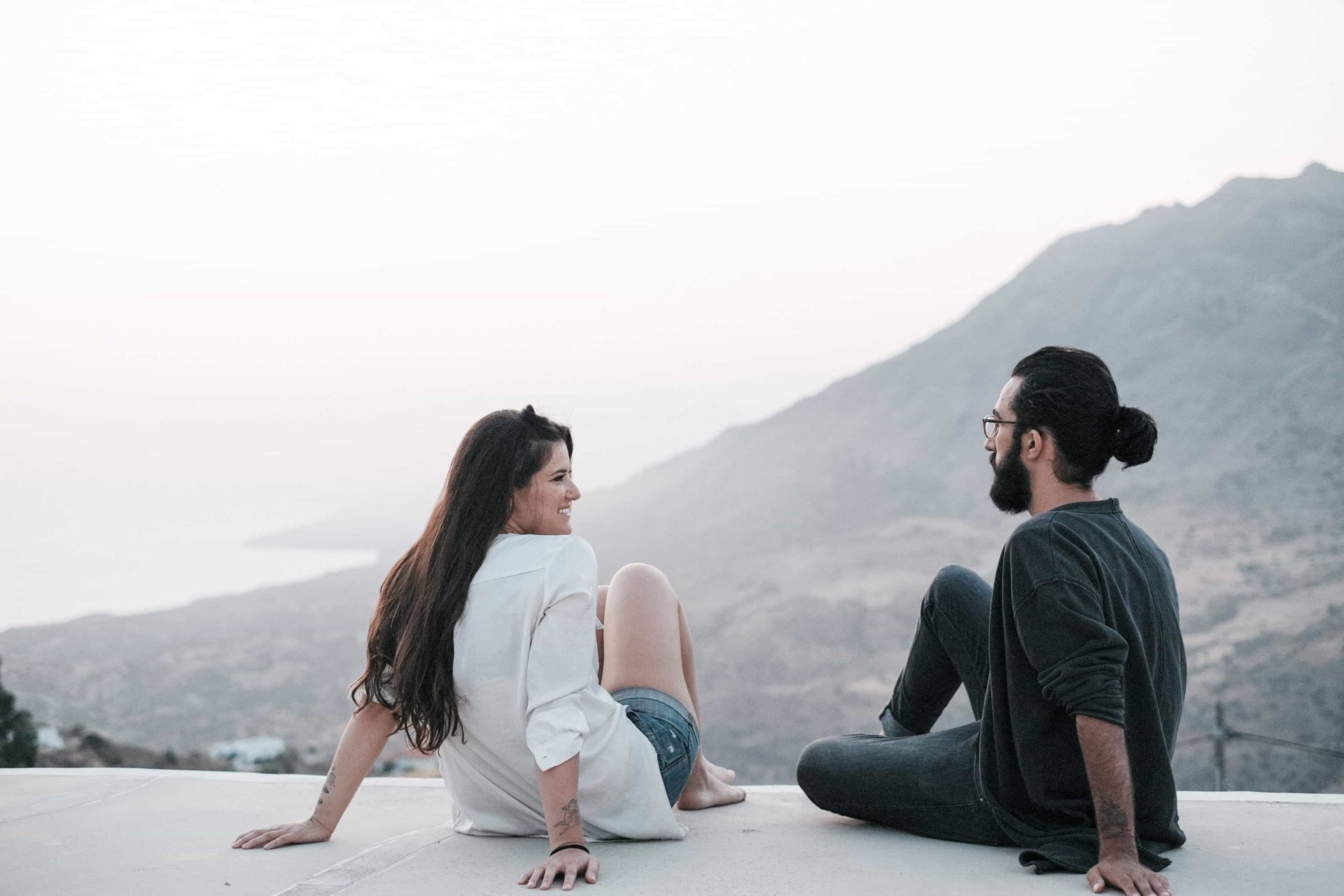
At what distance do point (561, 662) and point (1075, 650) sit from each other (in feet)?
3.01

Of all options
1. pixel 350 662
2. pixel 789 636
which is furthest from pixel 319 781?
pixel 789 636

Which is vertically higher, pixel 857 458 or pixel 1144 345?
pixel 1144 345

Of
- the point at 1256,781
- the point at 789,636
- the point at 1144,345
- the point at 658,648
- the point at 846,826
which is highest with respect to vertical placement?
the point at 1144,345

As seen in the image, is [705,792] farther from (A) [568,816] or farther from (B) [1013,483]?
(B) [1013,483]

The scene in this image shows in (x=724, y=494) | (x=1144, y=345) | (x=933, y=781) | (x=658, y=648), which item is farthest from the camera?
(x=1144, y=345)

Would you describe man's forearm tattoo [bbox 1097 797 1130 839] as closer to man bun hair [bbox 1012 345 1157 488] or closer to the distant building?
man bun hair [bbox 1012 345 1157 488]

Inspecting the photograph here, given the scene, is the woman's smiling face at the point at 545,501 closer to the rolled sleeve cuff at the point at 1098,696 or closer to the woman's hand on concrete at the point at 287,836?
the woman's hand on concrete at the point at 287,836

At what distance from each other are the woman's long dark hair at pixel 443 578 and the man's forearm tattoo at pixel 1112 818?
47.3 inches

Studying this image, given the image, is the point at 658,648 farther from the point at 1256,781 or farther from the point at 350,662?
the point at 350,662

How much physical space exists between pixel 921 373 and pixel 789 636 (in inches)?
903

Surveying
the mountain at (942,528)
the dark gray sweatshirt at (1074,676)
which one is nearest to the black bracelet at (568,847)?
the dark gray sweatshirt at (1074,676)

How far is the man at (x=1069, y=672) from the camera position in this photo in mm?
1850

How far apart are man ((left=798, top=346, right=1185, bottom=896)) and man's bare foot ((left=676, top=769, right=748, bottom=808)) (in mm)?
554

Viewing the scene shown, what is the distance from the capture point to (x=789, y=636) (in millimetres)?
33938
